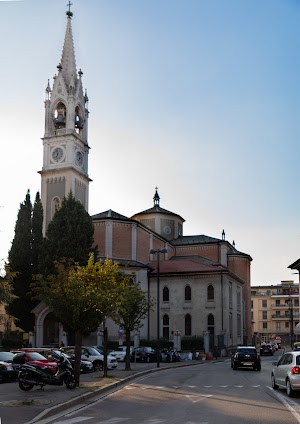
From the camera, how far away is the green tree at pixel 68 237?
51625 mm

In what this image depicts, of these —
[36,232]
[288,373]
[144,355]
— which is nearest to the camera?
[288,373]

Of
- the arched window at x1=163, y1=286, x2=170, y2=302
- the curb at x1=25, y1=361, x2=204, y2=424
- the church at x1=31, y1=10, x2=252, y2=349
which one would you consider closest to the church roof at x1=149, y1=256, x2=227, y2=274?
the church at x1=31, y1=10, x2=252, y2=349

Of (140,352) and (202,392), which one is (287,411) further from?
(140,352)

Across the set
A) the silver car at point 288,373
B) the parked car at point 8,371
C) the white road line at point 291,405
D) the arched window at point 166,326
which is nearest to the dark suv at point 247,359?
the silver car at point 288,373

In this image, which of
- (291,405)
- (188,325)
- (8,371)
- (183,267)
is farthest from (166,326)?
(291,405)

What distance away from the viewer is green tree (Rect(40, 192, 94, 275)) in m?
51.6

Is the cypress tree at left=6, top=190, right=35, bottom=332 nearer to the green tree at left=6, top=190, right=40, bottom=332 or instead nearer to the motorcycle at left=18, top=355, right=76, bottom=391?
the green tree at left=6, top=190, right=40, bottom=332

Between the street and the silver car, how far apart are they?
13.5 inches

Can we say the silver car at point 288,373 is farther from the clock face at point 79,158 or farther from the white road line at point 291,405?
the clock face at point 79,158

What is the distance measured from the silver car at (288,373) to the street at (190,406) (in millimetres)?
342

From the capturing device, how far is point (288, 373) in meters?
17.6

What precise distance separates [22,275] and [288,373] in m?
40.6

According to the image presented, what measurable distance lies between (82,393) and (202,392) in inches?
168

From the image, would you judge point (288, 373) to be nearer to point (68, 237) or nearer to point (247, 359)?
point (247, 359)
